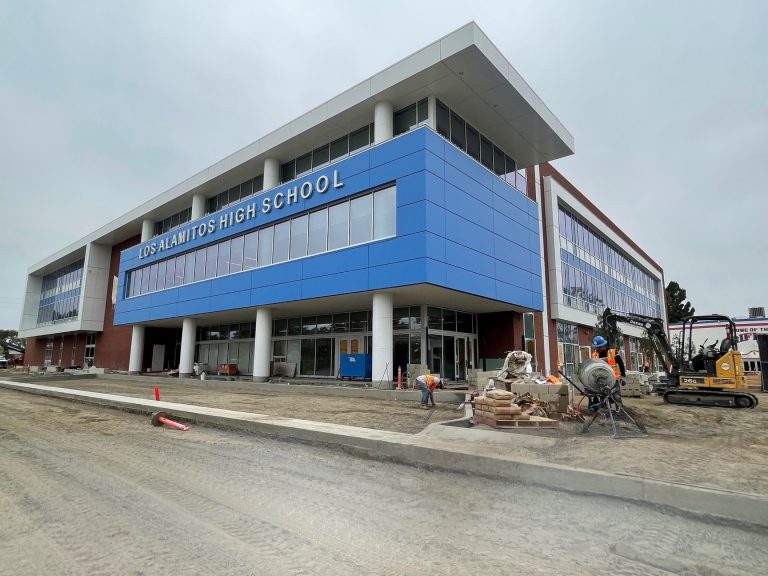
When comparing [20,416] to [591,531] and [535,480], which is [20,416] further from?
[591,531]

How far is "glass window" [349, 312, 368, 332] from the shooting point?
25.9m

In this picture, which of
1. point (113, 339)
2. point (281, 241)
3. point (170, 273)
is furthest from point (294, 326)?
point (113, 339)

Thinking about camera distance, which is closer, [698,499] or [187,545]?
[187,545]

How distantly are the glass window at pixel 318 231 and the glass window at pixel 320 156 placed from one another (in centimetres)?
424

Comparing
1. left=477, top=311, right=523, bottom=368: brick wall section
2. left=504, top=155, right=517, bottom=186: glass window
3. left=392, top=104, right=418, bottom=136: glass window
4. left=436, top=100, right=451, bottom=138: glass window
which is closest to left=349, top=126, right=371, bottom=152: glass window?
A: left=392, top=104, right=418, bottom=136: glass window

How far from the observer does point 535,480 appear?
6438 millimetres

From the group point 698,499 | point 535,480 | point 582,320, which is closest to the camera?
point 698,499

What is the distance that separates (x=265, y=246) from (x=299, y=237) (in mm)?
3182

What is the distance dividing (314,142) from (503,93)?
10701 mm

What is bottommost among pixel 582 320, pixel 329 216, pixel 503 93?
pixel 582 320

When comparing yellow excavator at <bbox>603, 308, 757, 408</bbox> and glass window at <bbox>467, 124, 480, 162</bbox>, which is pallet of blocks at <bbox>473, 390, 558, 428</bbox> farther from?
glass window at <bbox>467, 124, 480, 162</bbox>

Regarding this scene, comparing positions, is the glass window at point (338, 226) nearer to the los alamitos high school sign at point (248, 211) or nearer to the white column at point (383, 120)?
the los alamitos high school sign at point (248, 211)

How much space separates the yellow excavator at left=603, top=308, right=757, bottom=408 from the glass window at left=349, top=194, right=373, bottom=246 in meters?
10.5

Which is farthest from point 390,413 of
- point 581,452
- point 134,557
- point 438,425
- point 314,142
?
point 314,142
